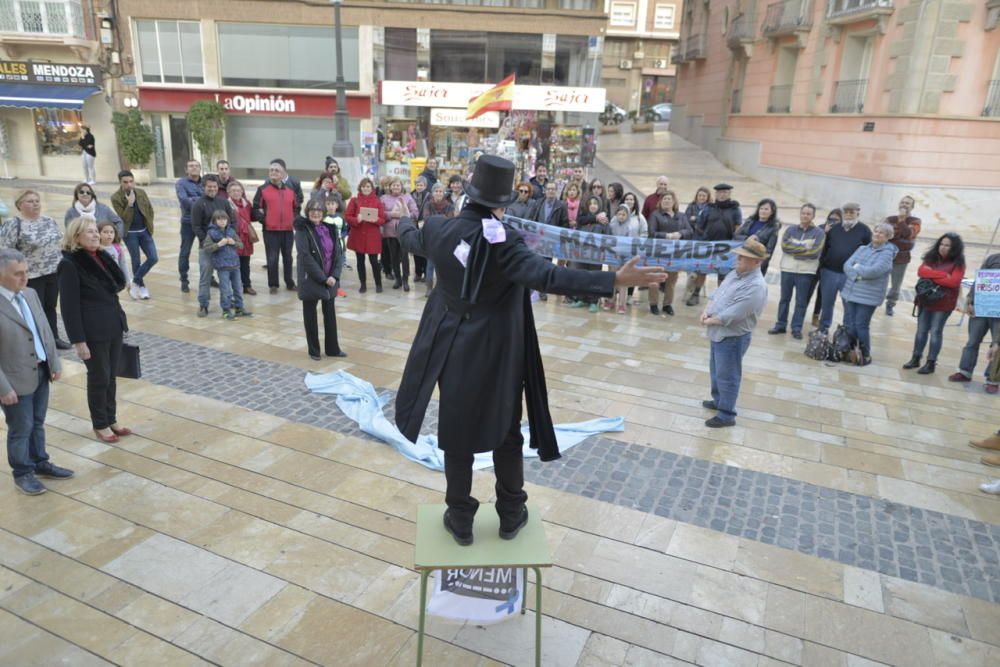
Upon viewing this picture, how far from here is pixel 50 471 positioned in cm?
485

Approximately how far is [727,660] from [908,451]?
142 inches

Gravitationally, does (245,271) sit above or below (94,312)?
below

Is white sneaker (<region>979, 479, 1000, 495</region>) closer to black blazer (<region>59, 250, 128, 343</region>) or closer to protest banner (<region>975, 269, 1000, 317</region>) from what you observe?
protest banner (<region>975, 269, 1000, 317</region>)

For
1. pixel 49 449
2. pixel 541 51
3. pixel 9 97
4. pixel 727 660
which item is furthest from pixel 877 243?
pixel 9 97

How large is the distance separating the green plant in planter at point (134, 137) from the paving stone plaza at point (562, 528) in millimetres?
18441

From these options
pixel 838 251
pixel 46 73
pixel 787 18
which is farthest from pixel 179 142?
pixel 838 251

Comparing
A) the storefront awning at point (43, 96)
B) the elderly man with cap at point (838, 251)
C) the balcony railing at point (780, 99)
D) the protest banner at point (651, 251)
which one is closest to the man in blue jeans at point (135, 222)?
the protest banner at point (651, 251)

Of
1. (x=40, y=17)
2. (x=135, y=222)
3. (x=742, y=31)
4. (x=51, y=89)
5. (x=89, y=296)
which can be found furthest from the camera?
(x=742, y=31)

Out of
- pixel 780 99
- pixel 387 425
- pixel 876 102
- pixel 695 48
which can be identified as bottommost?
pixel 387 425

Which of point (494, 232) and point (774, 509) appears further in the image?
point (774, 509)

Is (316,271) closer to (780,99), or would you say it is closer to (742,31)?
(780,99)

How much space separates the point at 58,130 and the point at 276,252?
20388mm

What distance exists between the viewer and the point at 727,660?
11.2 ft

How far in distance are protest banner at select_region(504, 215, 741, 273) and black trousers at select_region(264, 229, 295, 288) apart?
337 centimetres
